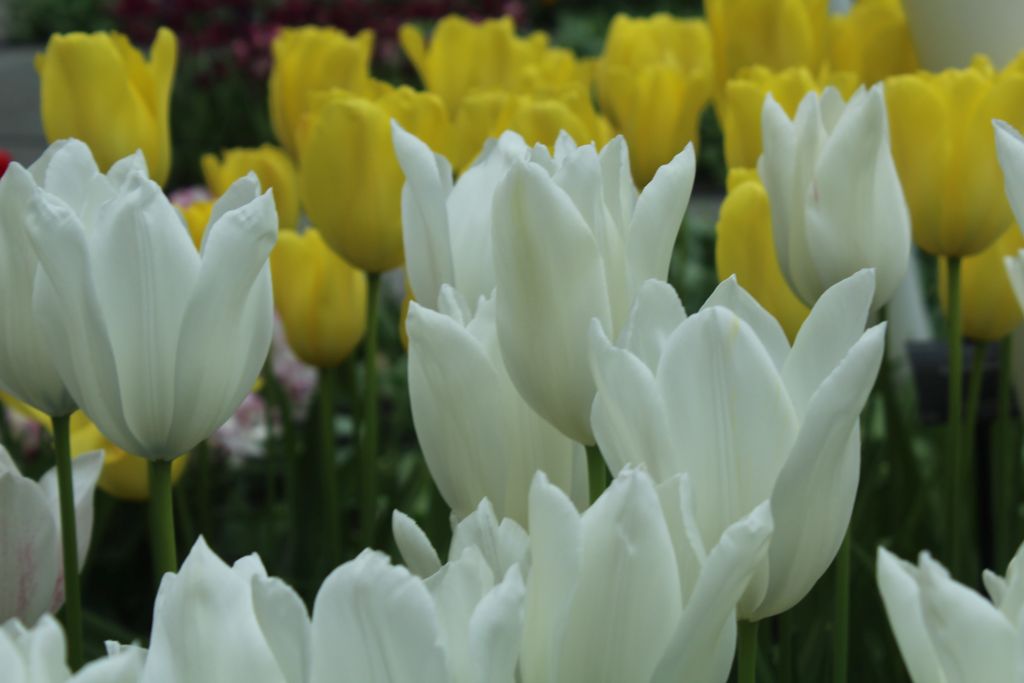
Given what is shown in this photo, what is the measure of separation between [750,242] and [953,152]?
17cm

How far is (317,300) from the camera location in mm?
1362

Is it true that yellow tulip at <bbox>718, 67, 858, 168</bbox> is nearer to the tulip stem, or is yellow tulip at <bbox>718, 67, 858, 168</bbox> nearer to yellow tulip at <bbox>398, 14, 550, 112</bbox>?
yellow tulip at <bbox>398, 14, 550, 112</bbox>

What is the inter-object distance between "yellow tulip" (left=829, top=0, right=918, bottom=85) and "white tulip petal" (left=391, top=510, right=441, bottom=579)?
3.33 feet

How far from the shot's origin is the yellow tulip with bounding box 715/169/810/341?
3.45 feet

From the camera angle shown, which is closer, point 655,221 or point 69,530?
point 655,221

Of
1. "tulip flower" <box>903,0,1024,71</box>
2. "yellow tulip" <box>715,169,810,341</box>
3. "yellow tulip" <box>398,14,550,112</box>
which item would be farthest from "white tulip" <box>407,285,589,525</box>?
"yellow tulip" <box>398,14,550,112</box>

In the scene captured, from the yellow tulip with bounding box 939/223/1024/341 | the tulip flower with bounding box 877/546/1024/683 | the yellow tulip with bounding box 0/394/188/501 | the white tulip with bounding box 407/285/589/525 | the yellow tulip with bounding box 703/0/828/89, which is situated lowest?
the yellow tulip with bounding box 0/394/188/501

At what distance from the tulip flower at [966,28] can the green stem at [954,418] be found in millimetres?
261

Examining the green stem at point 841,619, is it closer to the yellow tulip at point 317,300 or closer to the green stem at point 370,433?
the green stem at point 370,433

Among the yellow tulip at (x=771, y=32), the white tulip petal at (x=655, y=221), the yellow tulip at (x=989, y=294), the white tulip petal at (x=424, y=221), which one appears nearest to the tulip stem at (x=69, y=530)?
the white tulip petal at (x=424, y=221)

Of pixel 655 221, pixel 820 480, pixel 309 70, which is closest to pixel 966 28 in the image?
pixel 309 70

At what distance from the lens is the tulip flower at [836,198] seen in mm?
928

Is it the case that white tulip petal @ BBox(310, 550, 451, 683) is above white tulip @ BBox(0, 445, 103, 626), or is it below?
above

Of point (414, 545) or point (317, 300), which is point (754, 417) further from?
point (317, 300)
